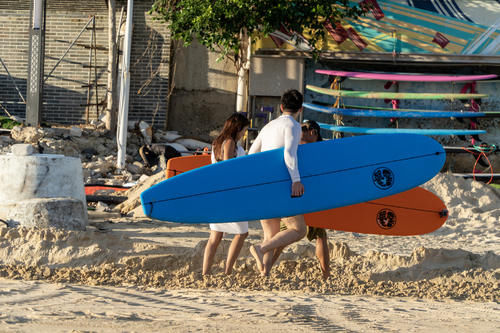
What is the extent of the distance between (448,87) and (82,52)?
7.90 m

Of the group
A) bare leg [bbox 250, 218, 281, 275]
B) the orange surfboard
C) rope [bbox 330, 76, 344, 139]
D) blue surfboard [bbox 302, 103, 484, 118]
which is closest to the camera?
bare leg [bbox 250, 218, 281, 275]

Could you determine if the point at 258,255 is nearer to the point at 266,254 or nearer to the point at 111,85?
the point at 266,254

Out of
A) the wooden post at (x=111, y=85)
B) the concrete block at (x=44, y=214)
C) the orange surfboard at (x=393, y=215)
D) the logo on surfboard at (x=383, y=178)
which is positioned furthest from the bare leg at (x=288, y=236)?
the wooden post at (x=111, y=85)

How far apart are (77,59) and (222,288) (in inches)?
461

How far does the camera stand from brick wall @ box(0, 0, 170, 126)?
Answer: 600 inches

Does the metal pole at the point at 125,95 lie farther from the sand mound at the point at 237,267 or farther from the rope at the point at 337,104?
the sand mound at the point at 237,267

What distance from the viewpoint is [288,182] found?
5.44m

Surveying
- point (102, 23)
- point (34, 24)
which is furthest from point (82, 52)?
point (34, 24)

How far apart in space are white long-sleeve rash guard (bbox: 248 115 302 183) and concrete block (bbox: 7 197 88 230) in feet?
7.79

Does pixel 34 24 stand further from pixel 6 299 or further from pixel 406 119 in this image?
pixel 6 299

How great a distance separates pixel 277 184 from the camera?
17.8 ft

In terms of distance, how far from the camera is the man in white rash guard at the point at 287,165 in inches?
192

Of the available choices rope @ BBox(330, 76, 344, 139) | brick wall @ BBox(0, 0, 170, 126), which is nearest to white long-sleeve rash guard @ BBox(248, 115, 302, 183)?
rope @ BBox(330, 76, 344, 139)

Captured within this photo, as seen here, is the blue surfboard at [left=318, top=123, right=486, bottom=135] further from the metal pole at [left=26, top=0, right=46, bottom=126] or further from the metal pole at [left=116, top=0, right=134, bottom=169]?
the metal pole at [left=26, top=0, right=46, bottom=126]
